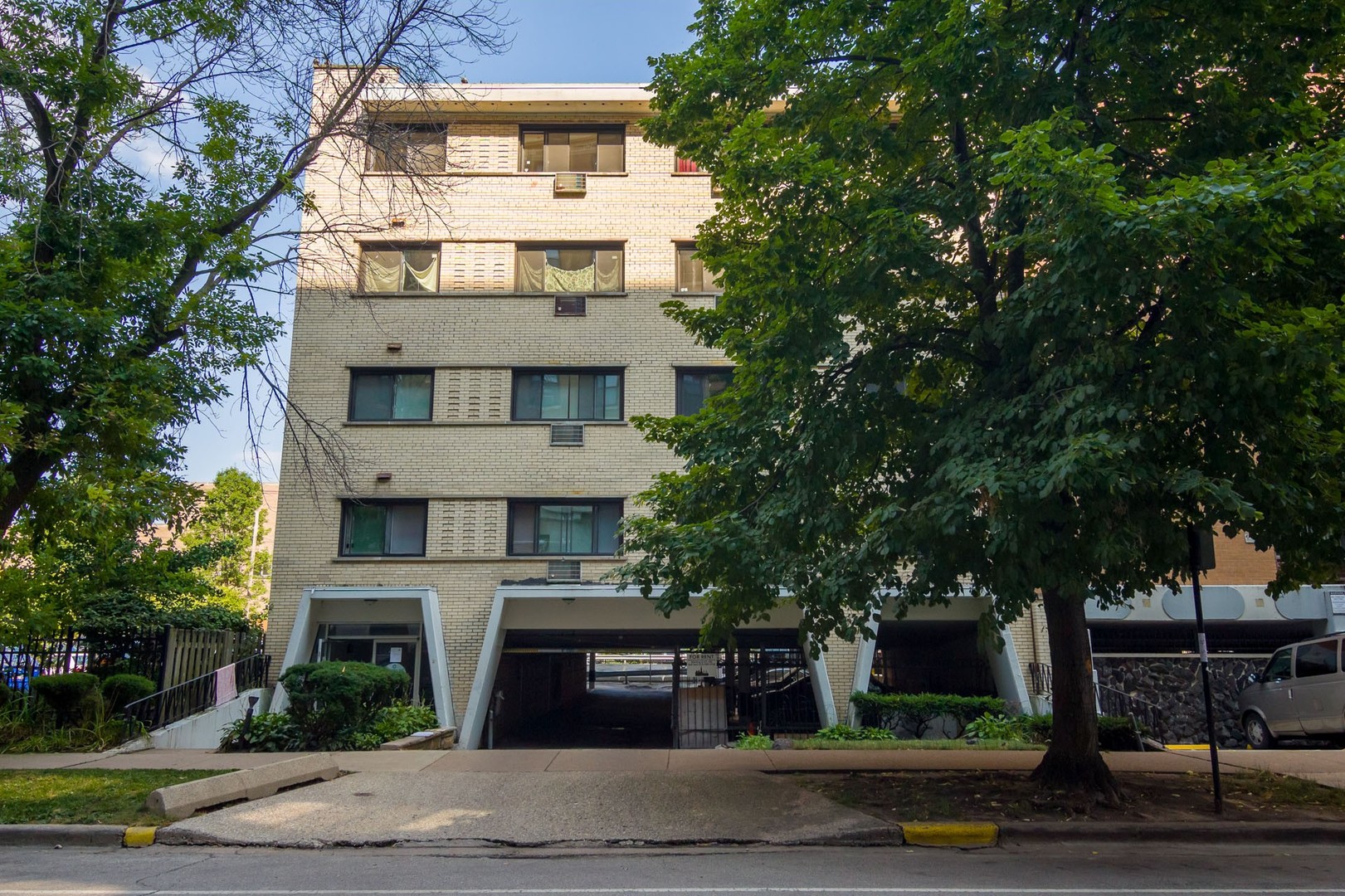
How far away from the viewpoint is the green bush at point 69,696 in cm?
1537

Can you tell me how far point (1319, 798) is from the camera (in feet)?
33.8

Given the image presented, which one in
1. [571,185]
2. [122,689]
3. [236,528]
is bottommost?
[122,689]

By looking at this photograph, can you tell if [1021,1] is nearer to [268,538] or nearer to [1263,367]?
[1263,367]

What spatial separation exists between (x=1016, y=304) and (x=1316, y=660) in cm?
1040

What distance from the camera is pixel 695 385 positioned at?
21.4 meters

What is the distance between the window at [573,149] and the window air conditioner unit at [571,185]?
0.52 m

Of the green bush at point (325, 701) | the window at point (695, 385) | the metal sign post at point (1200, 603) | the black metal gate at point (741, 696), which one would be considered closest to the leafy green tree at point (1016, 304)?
the metal sign post at point (1200, 603)

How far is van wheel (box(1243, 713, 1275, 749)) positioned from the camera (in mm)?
16859

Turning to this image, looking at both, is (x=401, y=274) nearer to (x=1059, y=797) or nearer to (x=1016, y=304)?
(x=1016, y=304)

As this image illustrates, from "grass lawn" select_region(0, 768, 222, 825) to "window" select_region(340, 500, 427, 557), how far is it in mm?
8449

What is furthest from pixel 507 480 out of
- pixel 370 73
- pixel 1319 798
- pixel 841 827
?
pixel 1319 798

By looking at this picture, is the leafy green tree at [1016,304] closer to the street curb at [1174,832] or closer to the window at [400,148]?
the street curb at [1174,832]

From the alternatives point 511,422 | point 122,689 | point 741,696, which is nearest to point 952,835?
point 741,696

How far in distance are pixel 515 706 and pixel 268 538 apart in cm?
3538
